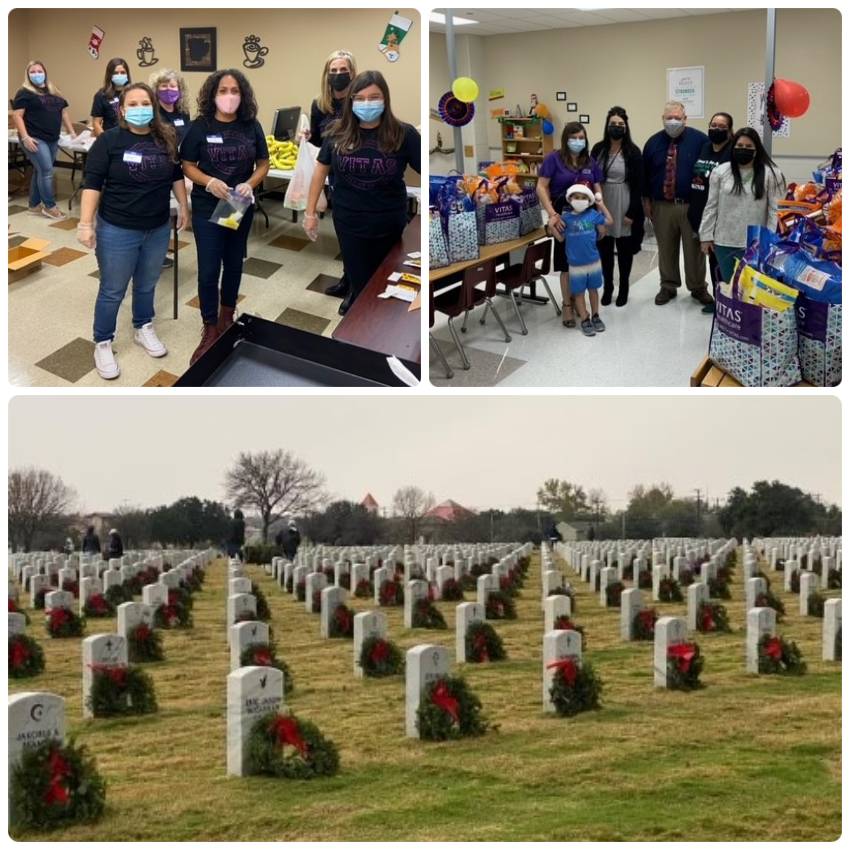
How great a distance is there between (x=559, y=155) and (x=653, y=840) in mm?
3115

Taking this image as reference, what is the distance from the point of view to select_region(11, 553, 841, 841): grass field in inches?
113

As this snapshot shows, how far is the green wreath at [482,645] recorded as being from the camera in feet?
12.2

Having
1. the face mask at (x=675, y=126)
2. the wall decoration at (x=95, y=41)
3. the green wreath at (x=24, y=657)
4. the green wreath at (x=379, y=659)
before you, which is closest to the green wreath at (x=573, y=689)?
the green wreath at (x=379, y=659)

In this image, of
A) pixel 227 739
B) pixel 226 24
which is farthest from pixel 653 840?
pixel 226 24

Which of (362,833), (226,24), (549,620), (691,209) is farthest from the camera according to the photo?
(691,209)

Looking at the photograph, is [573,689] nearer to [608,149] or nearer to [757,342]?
[757,342]

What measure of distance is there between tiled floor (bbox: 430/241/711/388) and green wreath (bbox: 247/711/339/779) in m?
1.73

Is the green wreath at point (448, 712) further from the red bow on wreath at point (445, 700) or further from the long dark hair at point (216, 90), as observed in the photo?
the long dark hair at point (216, 90)

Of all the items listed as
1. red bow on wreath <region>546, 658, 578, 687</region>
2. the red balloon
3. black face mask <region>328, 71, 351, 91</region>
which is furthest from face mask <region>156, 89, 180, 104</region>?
red bow on wreath <region>546, 658, 578, 687</region>

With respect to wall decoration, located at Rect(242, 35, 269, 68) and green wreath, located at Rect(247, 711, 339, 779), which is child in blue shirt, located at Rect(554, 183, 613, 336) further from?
green wreath, located at Rect(247, 711, 339, 779)

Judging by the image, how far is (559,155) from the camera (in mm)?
4254

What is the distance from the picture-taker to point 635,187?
440 cm

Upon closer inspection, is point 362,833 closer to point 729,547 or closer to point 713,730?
→ point 713,730

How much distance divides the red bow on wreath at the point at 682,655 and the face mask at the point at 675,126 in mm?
2556
